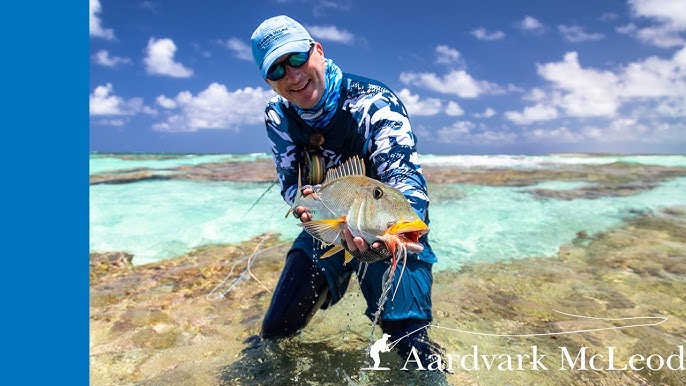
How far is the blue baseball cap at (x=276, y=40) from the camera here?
9.03ft

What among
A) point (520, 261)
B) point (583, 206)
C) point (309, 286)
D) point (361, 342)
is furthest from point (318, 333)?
point (583, 206)

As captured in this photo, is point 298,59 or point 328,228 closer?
point 328,228

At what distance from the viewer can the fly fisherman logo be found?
10.3 ft

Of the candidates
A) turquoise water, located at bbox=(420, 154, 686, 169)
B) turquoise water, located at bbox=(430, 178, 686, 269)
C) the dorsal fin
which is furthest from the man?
turquoise water, located at bbox=(420, 154, 686, 169)

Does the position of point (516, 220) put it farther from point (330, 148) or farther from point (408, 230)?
point (408, 230)

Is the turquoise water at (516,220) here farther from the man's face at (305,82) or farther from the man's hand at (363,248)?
the man's hand at (363,248)

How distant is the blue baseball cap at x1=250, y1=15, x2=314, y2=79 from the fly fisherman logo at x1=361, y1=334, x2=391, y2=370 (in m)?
1.96

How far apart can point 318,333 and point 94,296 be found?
3045 millimetres

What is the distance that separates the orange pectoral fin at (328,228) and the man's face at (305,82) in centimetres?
97

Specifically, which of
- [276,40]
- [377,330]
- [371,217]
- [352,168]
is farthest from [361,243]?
[377,330]

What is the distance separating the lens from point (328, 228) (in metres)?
2.30

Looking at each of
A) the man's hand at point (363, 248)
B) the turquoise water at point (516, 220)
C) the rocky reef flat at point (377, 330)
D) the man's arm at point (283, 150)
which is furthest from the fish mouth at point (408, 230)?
the turquoise water at point (516, 220)

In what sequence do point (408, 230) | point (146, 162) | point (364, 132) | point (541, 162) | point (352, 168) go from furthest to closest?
1. point (146, 162)
2. point (541, 162)
3. point (364, 132)
4. point (352, 168)
5. point (408, 230)

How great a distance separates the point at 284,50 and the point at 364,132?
79 centimetres
